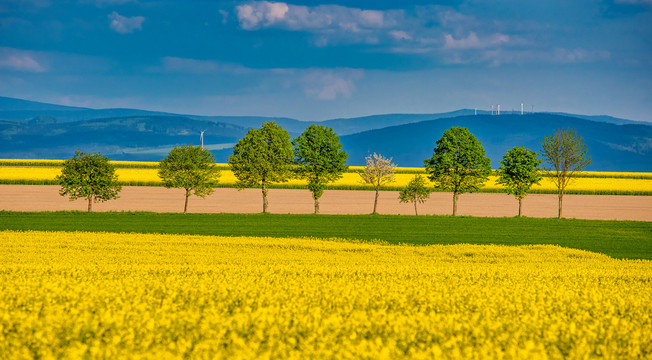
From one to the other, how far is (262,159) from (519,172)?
26.2m

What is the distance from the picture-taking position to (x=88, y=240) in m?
31.5

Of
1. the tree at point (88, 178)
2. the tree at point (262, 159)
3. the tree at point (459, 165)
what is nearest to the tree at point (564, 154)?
the tree at point (459, 165)

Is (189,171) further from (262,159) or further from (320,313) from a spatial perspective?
(320,313)

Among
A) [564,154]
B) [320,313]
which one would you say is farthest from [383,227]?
[320,313]

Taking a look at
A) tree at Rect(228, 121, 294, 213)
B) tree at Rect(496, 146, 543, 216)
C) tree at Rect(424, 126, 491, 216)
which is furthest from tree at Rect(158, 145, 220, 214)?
tree at Rect(496, 146, 543, 216)

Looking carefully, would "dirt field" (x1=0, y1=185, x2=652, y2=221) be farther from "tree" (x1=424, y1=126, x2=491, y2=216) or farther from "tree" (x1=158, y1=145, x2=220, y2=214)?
"tree" (x1=424, y1=126, x2=491, y2=216)

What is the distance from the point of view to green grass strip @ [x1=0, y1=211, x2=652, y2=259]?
37.3 metres

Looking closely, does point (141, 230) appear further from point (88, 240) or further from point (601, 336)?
point (601, 336)

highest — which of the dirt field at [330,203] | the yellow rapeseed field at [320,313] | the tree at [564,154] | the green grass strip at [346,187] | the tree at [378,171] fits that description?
the tree at [564,154]

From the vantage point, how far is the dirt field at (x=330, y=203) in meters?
60.2

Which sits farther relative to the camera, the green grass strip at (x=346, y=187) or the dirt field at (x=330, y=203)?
the green grass strip at (x=346, y=187)

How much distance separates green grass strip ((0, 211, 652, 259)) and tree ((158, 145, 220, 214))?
Answer: 5.59 meters

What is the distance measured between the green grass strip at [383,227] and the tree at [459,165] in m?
9.77

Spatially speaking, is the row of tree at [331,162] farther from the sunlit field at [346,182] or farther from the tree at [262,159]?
the sunlit field at [346,182]
